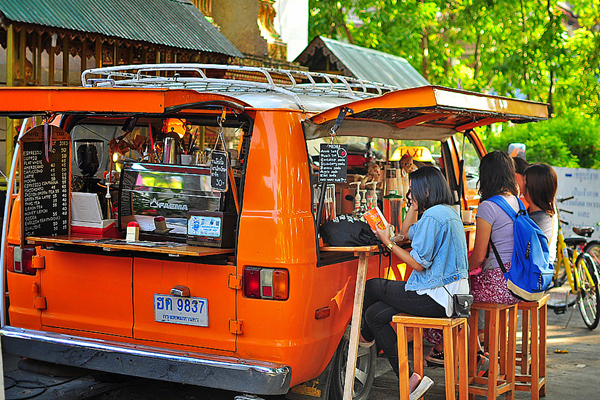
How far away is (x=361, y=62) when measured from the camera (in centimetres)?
1469

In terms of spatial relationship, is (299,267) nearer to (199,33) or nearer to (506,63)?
(199,33)

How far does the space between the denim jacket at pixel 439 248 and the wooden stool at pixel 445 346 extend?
23cm

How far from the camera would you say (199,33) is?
10711 mm

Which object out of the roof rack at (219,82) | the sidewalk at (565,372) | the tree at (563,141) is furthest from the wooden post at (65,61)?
the tree at (563,141)

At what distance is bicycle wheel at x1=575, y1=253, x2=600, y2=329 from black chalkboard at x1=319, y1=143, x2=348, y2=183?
16.2 feet

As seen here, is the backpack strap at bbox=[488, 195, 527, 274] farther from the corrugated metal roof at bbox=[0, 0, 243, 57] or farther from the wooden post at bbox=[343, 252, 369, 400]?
the corrugated metal roof at bbox=[0, 0, 243, 57]

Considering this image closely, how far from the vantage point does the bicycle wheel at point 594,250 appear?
8.40m

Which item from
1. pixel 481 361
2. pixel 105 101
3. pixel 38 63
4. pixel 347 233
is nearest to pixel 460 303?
pixel 347 233

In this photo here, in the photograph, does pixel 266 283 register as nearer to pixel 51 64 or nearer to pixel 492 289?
pixel 492 289

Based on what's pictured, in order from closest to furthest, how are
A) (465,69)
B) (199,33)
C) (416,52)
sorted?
(199,33), (416,52), (465,69)

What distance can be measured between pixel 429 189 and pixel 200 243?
1.51 meters

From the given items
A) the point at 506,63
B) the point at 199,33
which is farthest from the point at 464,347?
the point at 506,63

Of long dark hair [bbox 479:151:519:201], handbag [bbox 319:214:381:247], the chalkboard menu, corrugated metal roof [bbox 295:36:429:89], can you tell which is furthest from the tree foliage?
the chalkboard menu

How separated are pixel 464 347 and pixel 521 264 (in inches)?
32.2
